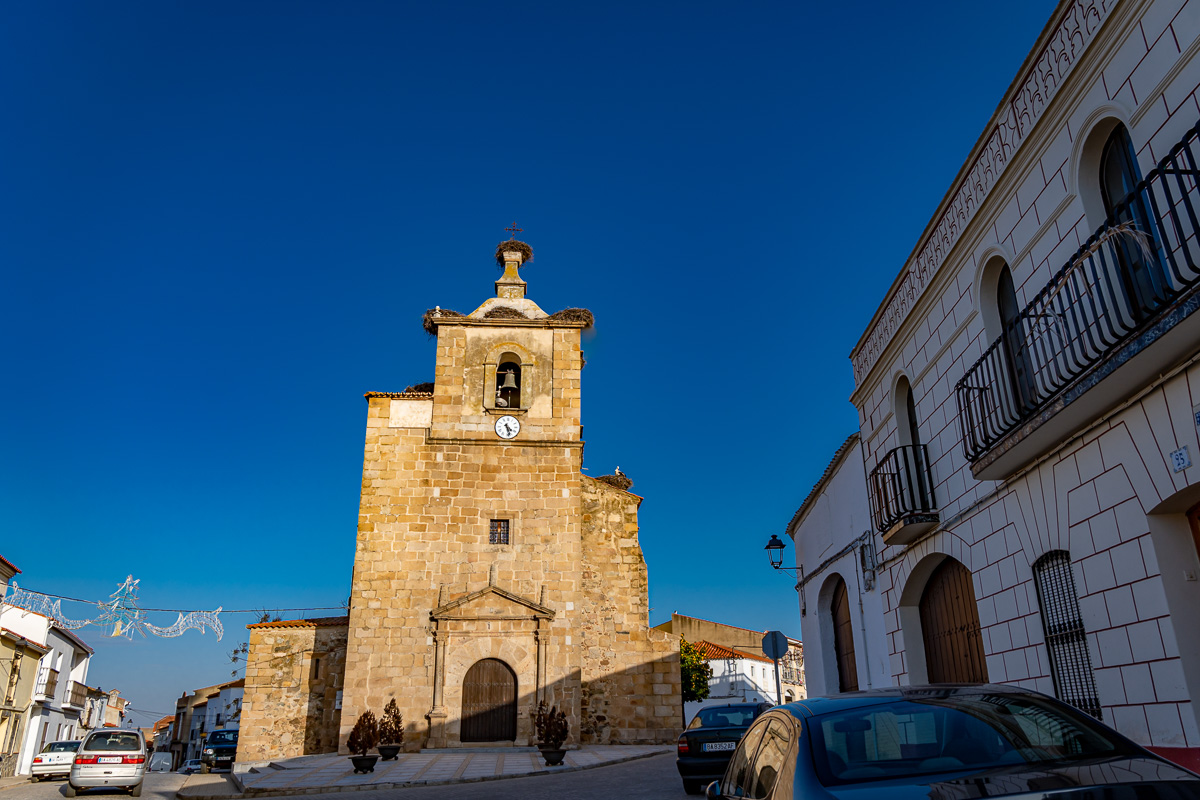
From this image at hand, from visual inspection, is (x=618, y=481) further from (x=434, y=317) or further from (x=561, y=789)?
(x=561, y=789)

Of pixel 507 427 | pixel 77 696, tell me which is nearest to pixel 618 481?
pixel 507 427

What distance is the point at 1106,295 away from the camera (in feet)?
18.5

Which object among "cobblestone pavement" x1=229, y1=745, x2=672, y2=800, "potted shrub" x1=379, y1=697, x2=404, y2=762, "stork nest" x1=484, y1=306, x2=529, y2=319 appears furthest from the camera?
"stork nest" x1=484, y1=306, x2=529, y2=319

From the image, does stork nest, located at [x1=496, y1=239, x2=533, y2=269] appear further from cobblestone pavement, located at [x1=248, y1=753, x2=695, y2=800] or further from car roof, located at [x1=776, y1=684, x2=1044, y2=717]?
car roof, located at [x1=776, y1=684, x2=1044, y2=717]

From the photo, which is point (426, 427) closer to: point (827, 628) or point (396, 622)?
point (396, 622)

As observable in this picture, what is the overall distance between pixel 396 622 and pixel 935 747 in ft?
62.4

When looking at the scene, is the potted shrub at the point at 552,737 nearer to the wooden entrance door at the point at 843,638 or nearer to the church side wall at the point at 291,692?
the wooden entrance door at the point at 843,638

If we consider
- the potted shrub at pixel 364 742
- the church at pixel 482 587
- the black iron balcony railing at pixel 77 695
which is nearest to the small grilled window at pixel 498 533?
the church at pixel 482 587

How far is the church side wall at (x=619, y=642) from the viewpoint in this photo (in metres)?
22.0

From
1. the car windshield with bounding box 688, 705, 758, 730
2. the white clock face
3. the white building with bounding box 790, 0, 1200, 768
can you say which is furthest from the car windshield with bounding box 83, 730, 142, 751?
the white building with bounding box 790, 0, 1200, 768

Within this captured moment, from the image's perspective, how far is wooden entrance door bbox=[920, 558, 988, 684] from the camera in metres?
8.47

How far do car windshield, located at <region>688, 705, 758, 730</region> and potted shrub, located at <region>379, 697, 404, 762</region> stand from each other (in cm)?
896

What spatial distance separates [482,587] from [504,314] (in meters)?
7.94

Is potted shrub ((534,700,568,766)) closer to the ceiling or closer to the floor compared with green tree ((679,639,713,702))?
closer to the floor
